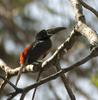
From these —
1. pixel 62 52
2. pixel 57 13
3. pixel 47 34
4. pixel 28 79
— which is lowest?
pixel 28 79

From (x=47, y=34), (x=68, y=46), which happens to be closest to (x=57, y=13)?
(x=47, y=34)

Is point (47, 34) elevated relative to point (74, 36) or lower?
lower

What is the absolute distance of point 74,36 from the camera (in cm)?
251

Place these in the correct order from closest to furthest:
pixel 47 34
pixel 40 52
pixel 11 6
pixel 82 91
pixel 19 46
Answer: pixel 40 52, pixel 47 34, pixel 82 91, pixel 19 46, pixel 11 6

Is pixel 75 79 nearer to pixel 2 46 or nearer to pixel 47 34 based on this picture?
pixel 2 46

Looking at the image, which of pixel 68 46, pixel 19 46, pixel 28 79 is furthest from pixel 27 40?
pixel 68 46

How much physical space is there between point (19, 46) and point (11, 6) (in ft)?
2.77

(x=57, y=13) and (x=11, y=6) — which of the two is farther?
(x=11, y=6)

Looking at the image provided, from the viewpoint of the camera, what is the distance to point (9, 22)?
732 cm

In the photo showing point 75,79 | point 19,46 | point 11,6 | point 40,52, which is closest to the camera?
point 40,52

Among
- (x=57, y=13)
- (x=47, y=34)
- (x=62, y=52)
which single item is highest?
(x=62, y=52)

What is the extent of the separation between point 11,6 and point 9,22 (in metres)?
0.29

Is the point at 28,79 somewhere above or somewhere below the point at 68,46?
below

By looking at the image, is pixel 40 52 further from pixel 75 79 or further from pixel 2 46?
pixel 2 46
